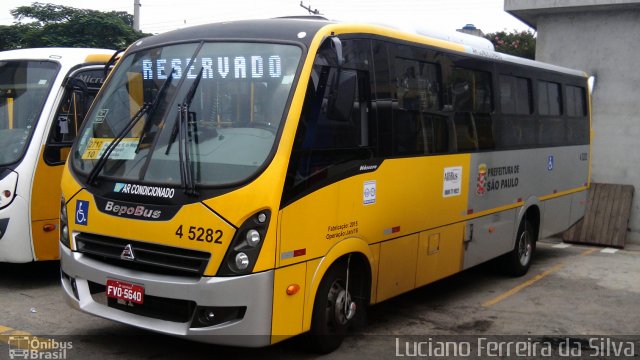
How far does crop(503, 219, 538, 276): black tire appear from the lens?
9.12 meters

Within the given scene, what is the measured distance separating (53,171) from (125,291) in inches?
119

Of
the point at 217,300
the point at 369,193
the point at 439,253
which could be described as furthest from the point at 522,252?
the point at 217,300

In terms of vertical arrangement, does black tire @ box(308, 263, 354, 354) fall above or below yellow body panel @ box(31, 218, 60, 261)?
below

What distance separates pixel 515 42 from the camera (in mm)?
38656

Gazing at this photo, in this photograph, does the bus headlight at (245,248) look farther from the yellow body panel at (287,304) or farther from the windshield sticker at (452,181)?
the windshield sticker at (452,181)

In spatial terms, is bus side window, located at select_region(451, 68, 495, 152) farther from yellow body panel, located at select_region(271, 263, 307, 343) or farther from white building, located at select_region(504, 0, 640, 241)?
white building, located at select_region(504, 0, 640, 241)

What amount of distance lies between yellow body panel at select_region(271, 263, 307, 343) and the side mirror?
48.6 inches

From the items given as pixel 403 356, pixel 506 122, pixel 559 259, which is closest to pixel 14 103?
pixel 403 356

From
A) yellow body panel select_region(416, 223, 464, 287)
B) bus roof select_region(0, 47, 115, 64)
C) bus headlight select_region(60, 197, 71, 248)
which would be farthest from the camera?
bus roof select_region(0, 47, 115, 64)

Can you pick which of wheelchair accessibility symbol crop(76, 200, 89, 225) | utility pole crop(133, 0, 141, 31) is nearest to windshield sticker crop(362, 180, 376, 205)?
wheelchair accessibility symbol crop(76, 200, 89, 225)

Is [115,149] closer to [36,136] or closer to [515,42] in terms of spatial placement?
[36,136]

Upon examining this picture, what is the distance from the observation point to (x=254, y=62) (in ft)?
16.8

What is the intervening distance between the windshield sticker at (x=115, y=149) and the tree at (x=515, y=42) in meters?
33.9

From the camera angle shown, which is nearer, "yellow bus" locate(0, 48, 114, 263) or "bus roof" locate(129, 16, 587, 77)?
"bus roof" locate(129, 16, 587, 77)
